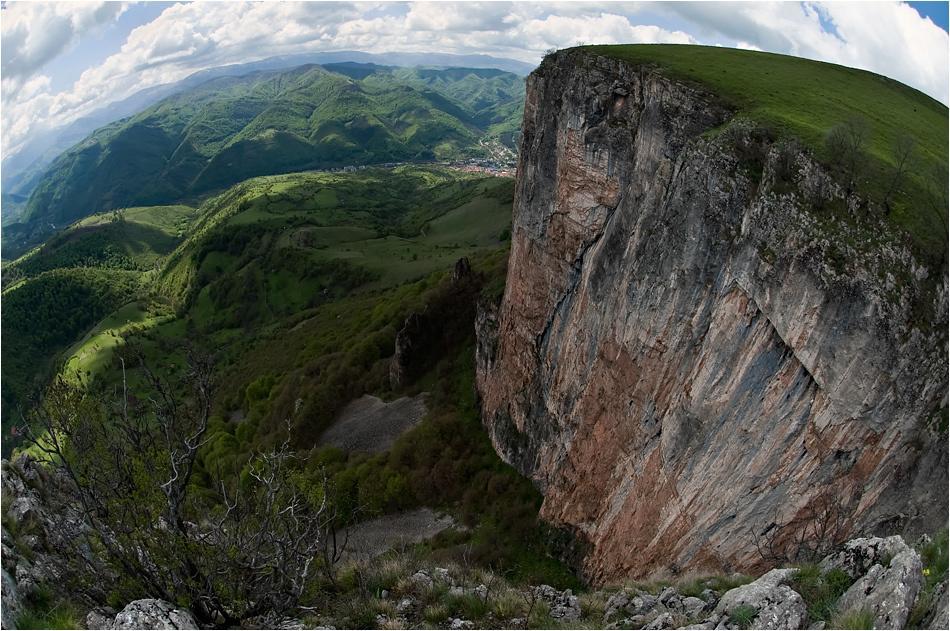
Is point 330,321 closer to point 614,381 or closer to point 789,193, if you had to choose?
point 614,381

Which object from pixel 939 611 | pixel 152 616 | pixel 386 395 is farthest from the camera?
pixel 386 395

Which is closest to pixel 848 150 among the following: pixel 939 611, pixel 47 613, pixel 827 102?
pixel 827 102

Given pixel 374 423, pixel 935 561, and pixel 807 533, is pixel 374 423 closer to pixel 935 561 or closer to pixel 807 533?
pixel 807 533

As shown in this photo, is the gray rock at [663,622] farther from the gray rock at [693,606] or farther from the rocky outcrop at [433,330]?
the rocky outcrop at [433,330]

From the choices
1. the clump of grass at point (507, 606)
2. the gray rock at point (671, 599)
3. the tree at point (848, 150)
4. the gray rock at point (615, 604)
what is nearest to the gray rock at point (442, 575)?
the clump of grass at point (507, 606)

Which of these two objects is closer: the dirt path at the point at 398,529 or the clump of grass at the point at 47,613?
the clump of grass at the point at 47,613

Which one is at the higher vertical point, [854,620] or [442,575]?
[854,620]
